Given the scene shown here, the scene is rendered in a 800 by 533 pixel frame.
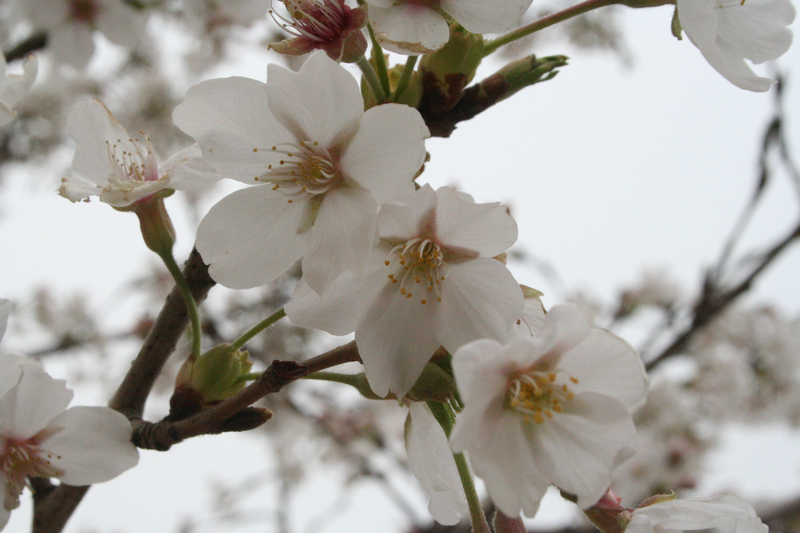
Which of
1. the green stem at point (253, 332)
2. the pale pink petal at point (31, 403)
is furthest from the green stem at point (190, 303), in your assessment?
the pale pink petal at point (31, 403)

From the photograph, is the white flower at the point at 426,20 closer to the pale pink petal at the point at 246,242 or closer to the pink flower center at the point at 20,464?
the pale pink petal at the point at 246,242

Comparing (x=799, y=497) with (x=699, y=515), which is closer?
(x=699, y=515)

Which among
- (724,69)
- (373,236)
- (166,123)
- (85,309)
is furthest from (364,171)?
(85,309)

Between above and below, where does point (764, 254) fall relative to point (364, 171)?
below

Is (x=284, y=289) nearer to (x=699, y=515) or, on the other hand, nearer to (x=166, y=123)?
(x=166, y=123)

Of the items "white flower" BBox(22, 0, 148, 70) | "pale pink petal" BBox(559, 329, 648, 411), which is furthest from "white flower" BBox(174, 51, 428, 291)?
"white flower" BBox(22, 0, 148, 70)
